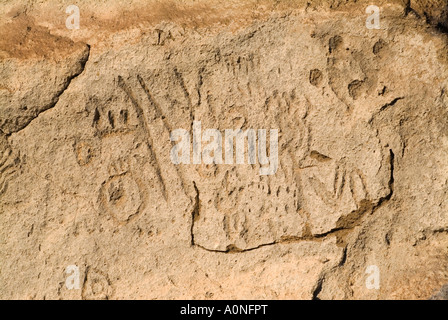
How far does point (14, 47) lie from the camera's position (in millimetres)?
2064

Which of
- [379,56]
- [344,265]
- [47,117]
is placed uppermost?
[379,56]

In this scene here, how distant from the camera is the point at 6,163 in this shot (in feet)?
6.77

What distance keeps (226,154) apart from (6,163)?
0.79 metres

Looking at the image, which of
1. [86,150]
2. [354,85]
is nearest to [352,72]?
[354,85]

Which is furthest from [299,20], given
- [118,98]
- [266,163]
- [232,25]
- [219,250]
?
[219,250]

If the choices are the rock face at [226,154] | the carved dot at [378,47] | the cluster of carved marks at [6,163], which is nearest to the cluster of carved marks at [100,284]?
the rock face at [226,154]

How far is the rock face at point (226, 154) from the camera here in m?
2.04

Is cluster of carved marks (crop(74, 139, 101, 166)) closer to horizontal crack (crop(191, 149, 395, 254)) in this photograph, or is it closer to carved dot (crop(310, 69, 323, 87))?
horizontal crack (crop(191, 149, 395, 254))

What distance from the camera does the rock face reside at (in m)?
2.04

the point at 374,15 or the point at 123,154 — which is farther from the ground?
the point at 374,15

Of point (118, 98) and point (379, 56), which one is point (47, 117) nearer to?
point (118, 98)

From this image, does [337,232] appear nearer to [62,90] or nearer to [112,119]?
[112,119]

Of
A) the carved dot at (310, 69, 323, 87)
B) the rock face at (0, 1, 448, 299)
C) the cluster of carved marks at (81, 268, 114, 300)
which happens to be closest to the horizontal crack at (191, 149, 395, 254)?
the rock face at (0, 1, 448, 299)

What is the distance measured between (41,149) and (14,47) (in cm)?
38
